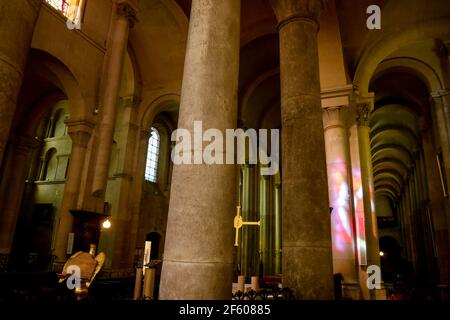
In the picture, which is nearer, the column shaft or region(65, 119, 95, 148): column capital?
the column shaft

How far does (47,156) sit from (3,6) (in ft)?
63.0

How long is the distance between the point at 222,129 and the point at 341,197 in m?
7.16

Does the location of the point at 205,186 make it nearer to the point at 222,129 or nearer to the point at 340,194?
the point at 222,129

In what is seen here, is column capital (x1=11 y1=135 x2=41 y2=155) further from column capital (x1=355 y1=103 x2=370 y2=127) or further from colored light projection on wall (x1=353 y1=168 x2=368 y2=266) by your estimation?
column capital (x1=355 y1=103 x2=370 y2=127)

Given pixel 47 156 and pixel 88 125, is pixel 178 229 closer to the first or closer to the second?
pixel 88 125

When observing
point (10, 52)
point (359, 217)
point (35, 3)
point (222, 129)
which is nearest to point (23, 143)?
point (35, 3)

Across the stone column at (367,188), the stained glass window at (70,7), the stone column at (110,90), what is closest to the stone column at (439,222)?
the stone column at (367,188)

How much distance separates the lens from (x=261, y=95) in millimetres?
18062

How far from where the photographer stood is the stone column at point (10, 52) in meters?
2.97

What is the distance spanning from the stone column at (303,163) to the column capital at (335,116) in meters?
4.43

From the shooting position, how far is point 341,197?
9258mm

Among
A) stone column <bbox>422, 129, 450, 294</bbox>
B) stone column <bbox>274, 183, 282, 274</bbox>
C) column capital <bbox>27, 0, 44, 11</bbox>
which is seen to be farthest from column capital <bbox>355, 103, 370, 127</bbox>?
column capital <bbox>27, 0, 44, 11</bbox>

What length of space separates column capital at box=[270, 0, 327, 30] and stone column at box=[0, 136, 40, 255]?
12634 mm

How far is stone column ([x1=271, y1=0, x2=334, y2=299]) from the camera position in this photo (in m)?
4.40
